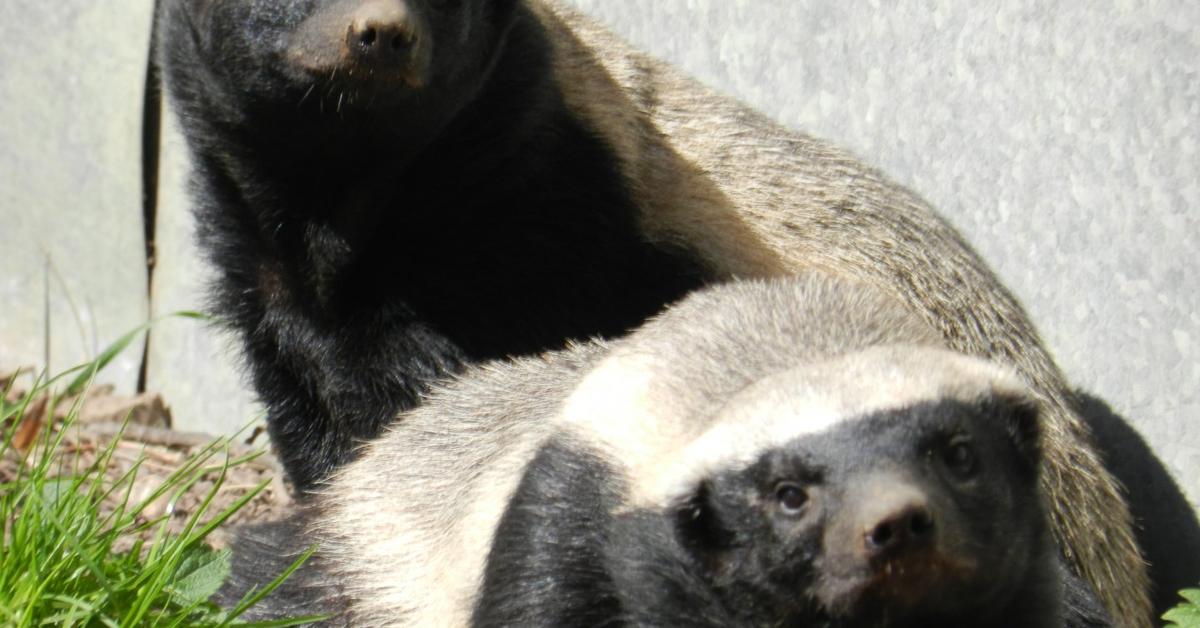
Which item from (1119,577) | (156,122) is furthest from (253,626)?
(156,122)

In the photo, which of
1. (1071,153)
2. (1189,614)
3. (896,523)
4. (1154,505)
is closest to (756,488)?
(896,523)

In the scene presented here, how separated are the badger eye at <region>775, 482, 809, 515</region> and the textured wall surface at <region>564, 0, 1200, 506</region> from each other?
8.12ft

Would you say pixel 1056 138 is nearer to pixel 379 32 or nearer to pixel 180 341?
pixel 379 32

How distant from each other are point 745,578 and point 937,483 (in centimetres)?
48

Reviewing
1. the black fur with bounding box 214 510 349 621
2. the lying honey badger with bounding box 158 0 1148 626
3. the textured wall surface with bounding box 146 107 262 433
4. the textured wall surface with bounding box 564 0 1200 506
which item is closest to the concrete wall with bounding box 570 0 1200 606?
the textured wall surface with bounding box 564 0 1200 506

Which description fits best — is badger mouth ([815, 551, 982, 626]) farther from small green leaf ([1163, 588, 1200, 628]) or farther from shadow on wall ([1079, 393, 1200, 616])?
shadow on wall ([1079, 393, 1200, 616])

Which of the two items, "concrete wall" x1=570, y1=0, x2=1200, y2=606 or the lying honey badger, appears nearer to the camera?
the lying honey badger

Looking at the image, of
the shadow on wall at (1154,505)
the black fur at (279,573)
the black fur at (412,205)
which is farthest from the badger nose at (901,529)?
the shadow on wall at (1154,505)

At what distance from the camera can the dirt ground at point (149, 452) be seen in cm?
666

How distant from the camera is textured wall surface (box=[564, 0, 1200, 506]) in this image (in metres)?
5.27

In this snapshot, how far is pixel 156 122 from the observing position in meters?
8.34

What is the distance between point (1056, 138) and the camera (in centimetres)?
555

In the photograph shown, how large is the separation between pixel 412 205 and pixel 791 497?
2.36 m

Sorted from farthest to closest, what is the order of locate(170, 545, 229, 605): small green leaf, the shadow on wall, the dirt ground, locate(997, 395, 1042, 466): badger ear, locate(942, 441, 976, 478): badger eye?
the dirt ground, the shadow on wall, locate(170, 545, 229, 605): small green leaf, locate(997, 395, 1042, 466): badger ear, locate(942, 441, 976, 478): badger eye
